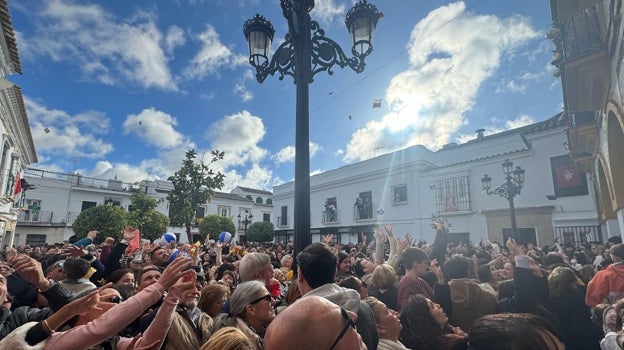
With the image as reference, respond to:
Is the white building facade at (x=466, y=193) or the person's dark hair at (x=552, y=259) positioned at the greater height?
the white building facade at (x=466, y=193)

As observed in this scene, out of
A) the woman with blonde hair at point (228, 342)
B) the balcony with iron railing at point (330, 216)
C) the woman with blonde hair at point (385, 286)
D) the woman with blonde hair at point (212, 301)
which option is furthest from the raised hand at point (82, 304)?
the balcony with iron railing at point (330, 216)

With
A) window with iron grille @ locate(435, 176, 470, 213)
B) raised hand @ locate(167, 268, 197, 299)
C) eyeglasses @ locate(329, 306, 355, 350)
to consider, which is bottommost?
eyeglasses @ locate(329, 306, 355, 350)

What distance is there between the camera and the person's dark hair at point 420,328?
2299mm

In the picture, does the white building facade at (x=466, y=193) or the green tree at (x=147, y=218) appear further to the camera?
the green tree at (x=147, y=218)

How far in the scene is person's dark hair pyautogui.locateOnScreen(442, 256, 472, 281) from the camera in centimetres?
418

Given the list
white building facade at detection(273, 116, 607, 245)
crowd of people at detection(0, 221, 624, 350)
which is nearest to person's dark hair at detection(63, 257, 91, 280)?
crowd of people at detection(0, 221, 624, 350)

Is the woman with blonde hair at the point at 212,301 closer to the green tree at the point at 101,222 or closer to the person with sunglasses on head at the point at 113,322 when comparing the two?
the person with sunglasses on head at the point at 113,322

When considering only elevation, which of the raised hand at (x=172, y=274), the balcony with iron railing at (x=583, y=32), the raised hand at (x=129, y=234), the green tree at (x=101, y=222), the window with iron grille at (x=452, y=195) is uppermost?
the balcony with iron railing at (x=583, y=32)

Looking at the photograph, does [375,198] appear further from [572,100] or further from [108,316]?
[108,316]

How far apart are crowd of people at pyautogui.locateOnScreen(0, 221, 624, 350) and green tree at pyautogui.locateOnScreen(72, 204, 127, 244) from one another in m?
21.5

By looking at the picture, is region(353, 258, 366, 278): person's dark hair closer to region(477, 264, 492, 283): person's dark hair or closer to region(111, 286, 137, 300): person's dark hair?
region(477, 264, 492, 283): person's dark hair

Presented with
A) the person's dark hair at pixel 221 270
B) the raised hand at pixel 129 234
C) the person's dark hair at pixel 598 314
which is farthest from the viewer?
the raised hand at pixel 129 234

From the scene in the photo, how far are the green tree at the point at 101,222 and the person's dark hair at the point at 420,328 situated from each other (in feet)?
81.8

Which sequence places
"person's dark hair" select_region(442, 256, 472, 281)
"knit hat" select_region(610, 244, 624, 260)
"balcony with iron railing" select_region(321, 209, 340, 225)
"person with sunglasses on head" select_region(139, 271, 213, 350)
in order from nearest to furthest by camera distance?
"person with sunglasses on head" select_region(139, 271, 213, 350) < "person's dark hair" select_region(442, 256, 472, 281) < "knit hat" select_region(610, 244, 624, 260) < "balcony with iron railing" select_region(321, 209, 340, 225)
